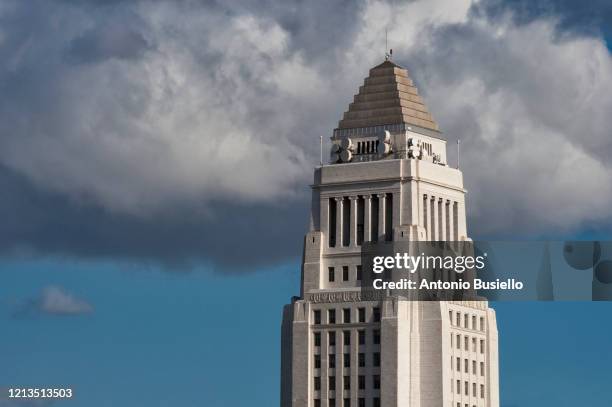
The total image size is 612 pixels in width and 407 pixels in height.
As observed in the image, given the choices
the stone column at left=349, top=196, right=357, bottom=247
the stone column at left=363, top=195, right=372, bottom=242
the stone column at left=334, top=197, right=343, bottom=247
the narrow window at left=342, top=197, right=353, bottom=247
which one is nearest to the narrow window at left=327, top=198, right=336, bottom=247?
the stone column at left=334, top=197, right=343, bottom=247

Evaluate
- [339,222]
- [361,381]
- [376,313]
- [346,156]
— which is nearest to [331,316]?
[376,313]

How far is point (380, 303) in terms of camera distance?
162750 mm

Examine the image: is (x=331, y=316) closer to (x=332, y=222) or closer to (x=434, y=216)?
(x=332, y=222)

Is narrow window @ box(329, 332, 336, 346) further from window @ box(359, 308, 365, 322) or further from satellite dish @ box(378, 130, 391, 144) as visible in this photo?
satellite dish @ box(378, 130, 391, 144)

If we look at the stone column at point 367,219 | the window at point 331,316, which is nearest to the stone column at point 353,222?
the stone column at point 367,219

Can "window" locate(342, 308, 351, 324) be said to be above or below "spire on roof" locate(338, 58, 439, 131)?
below

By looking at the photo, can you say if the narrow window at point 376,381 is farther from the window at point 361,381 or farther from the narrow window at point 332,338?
the narrow window at point 332,338

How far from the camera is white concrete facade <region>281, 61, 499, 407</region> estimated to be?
162 meters

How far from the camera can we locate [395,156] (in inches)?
6570

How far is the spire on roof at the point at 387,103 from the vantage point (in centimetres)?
16825

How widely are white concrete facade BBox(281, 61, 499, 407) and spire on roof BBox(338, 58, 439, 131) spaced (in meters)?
0.12

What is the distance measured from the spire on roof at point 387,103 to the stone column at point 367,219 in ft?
22.0

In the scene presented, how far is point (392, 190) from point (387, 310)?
10.4m

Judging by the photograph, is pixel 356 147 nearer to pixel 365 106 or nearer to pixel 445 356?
pixel 365 106
